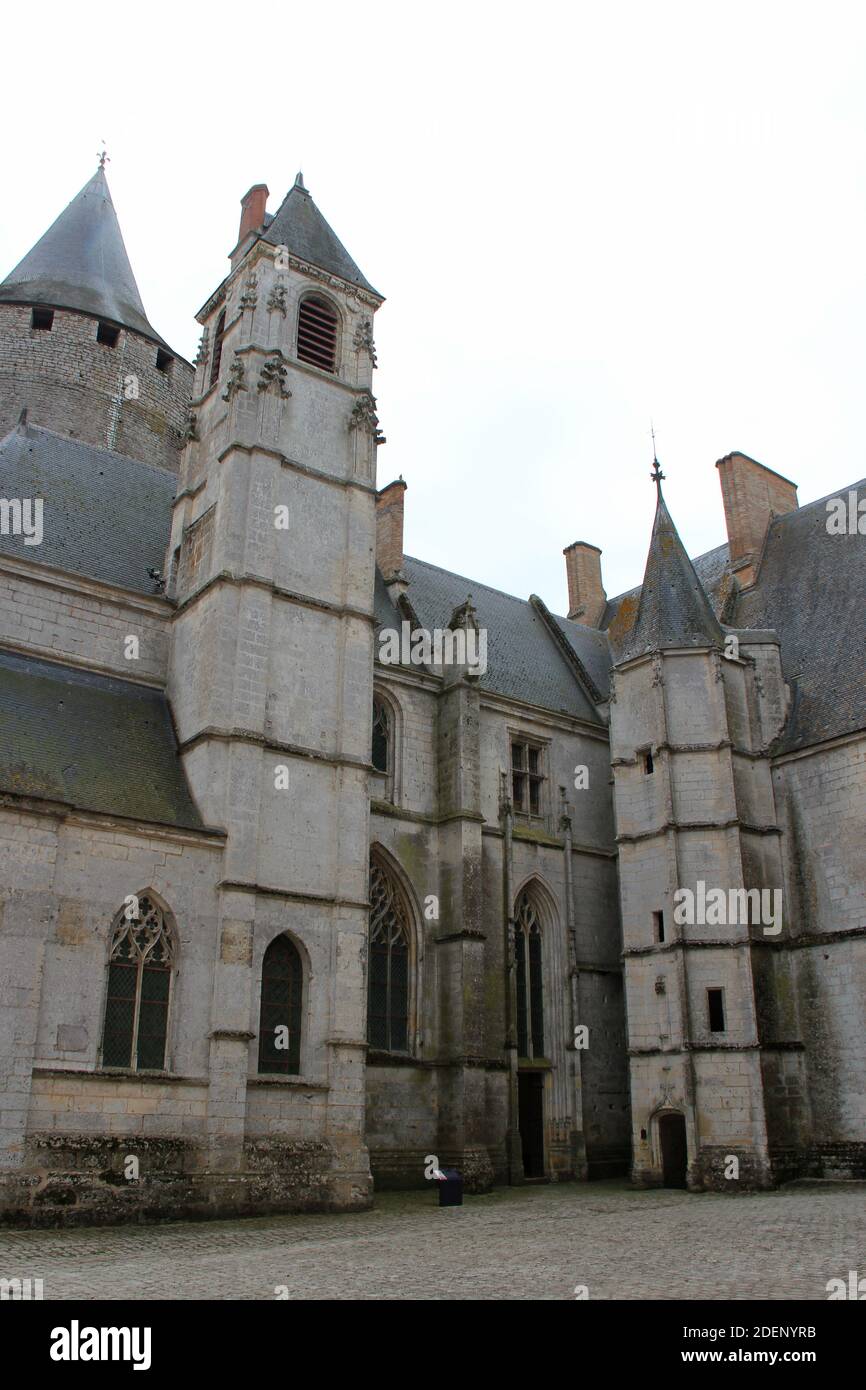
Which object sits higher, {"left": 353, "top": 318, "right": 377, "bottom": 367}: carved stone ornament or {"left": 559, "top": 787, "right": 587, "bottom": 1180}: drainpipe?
{"left": 353, "top": 318, "right": 377, "bottom": 367}: carved stone ornament

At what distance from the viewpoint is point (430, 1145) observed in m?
20.6

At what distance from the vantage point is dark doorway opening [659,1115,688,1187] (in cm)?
2095

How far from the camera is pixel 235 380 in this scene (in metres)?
20.7

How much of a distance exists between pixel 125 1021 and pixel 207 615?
22.7 feet

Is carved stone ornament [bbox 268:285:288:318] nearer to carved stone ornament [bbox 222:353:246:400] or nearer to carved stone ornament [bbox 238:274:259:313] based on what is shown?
carved stone ornament [bbox 238:274:259:313]

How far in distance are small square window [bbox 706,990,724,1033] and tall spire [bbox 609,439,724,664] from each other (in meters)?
6.99

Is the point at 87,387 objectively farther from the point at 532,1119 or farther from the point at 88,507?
the point at 532,1119

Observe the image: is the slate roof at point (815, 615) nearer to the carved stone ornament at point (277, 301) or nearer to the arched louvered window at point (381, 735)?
the arched louvered window at point (381, 735)

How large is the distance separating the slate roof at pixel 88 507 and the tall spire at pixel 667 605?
10149 mm

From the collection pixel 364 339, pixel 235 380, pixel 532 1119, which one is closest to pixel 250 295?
pixel 235 380

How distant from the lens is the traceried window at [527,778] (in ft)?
82.4

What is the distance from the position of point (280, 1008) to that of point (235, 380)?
Result: 11.1 meters

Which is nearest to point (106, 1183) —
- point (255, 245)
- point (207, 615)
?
point (207, 615)

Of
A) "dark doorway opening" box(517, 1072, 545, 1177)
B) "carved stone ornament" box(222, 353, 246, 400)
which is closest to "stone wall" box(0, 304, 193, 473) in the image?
"carved stone ornament" box(222, 353, 246, 400)
